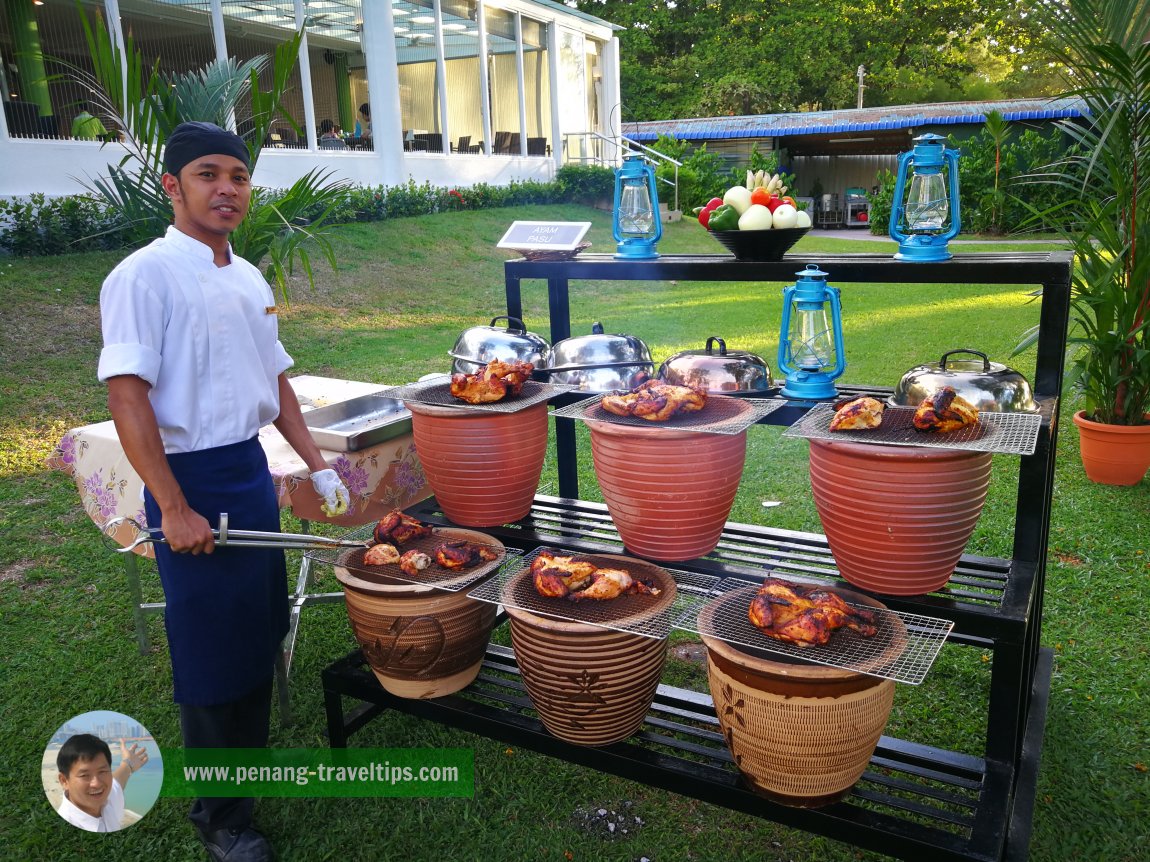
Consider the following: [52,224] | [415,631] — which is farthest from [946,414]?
[52,224]

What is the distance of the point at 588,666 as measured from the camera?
89.4 inches

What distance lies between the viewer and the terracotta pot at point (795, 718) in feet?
6.43

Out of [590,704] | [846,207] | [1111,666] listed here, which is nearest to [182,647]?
[590,704]

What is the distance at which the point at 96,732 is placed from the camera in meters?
2.41

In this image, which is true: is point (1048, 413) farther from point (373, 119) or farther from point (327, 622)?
point (373, 119)

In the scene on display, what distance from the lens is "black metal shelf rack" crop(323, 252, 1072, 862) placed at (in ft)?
6.98

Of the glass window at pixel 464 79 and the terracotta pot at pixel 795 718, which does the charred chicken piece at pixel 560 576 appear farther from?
the glass window at pixel 464 79

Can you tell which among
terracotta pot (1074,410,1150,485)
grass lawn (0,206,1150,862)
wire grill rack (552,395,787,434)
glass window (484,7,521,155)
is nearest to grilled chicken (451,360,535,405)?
wire grill rack (552,395,787,434)

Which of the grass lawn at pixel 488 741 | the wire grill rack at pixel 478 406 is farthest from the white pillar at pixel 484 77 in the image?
the wire grill rack at pixel 478 406

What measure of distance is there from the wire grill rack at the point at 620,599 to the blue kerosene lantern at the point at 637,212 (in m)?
1.24

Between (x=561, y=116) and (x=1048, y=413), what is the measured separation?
20.9 metres

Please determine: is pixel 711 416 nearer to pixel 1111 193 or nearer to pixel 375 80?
pixel 1111 193

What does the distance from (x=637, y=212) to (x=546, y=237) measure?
41 centimetres

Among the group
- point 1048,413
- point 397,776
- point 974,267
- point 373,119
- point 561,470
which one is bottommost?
point 397,776
